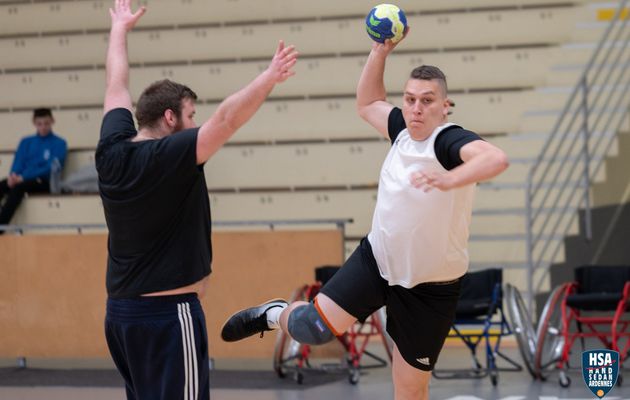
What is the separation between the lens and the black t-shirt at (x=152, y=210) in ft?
12.4

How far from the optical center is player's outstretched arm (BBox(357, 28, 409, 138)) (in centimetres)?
480

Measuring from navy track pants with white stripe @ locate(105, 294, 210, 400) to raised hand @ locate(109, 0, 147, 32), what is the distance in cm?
108

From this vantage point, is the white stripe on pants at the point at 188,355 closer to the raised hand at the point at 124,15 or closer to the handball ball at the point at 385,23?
the raised hand at the point at 124,15

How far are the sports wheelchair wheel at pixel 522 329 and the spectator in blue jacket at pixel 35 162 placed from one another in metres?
5.09

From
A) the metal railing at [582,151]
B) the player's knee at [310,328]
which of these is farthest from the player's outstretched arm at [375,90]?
the metal railing at [582,151]

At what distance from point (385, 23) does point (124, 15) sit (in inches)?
46.1

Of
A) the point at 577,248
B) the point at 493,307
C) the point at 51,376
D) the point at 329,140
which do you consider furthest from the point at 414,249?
the point at 329,140

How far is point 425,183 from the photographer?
3.82m

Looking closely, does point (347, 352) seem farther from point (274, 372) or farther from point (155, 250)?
point (155, 250)

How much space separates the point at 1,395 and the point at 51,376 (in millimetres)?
876

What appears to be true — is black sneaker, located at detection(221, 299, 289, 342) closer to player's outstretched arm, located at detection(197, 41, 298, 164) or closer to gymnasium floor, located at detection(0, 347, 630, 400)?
player's outstretched arm, located at detection(197, 41, 298, 164)

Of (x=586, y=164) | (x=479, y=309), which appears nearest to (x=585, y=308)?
(x=479, y=309)

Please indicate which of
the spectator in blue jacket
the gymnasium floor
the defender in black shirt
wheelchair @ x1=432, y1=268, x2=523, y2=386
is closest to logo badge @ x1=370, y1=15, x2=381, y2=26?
the defender in black shirt

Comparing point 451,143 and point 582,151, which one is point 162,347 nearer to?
point 451,143
